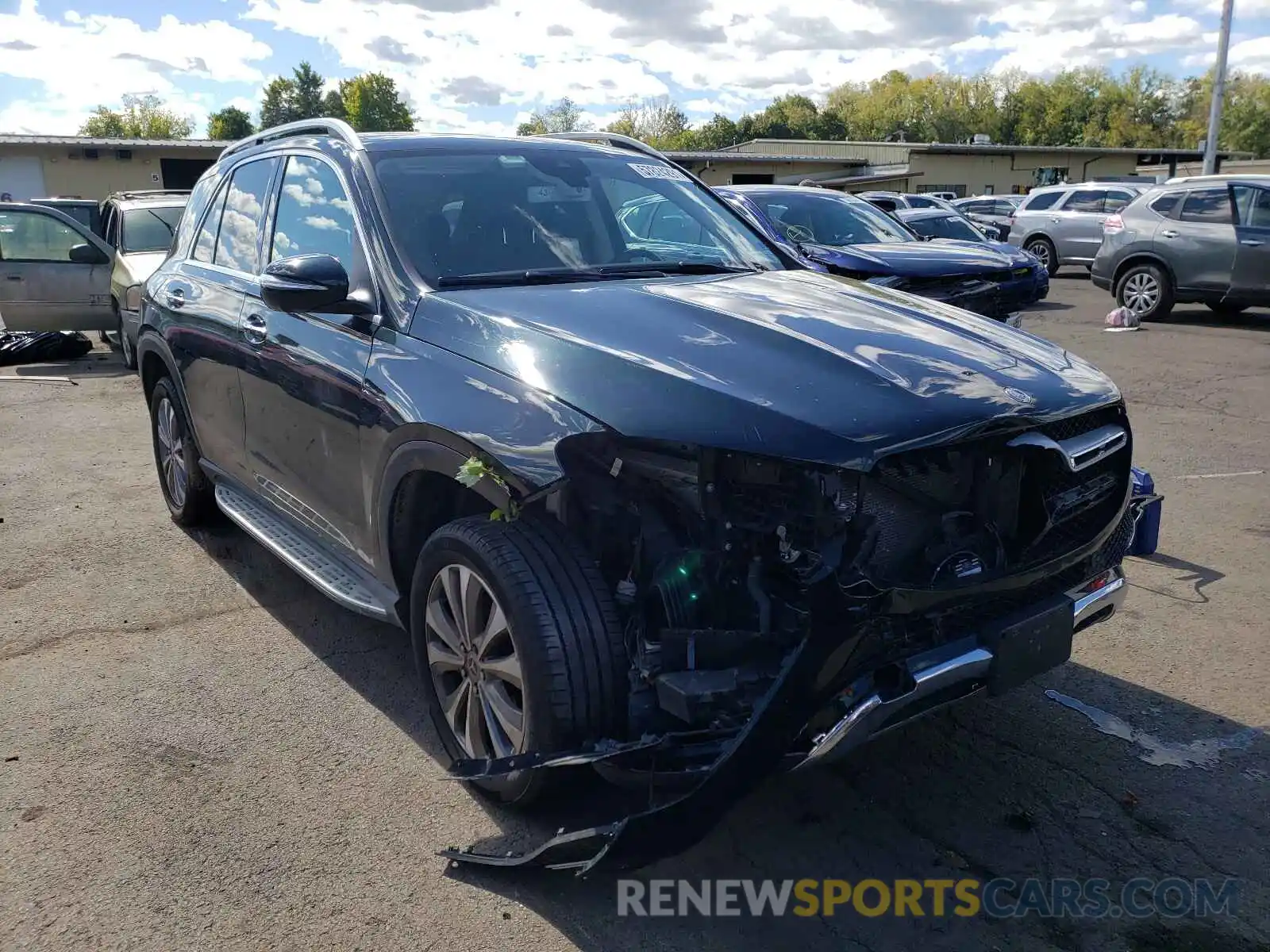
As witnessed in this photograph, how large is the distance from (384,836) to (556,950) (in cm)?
70

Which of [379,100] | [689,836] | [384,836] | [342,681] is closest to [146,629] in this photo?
[342,681]

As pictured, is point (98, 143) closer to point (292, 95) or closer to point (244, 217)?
point (244, 217)

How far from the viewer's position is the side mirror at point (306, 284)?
3279 mm

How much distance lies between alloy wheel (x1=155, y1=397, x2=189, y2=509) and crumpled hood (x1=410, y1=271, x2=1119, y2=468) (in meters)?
2.78

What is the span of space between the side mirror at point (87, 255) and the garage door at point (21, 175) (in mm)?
31432

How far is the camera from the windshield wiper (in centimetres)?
336

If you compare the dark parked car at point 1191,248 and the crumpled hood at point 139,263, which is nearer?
the crumpled hood at point 139,263

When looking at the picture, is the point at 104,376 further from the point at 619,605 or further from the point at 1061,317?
the point at 1061,317

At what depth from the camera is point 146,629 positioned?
Answer: 442 cm

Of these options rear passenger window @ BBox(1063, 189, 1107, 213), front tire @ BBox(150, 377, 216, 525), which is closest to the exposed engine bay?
front tire @ BBox(150, 377, 216, 525)

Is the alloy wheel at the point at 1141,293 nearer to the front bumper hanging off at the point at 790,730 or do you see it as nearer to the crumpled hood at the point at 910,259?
the crumpled hood at the point at 910,259

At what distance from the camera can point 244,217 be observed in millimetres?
4543

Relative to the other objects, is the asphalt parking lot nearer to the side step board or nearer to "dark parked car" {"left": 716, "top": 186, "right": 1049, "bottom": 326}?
the side step board

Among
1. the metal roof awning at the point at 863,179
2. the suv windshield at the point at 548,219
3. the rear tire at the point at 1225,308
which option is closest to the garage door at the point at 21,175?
the metal roof awning at the point at 863,179
